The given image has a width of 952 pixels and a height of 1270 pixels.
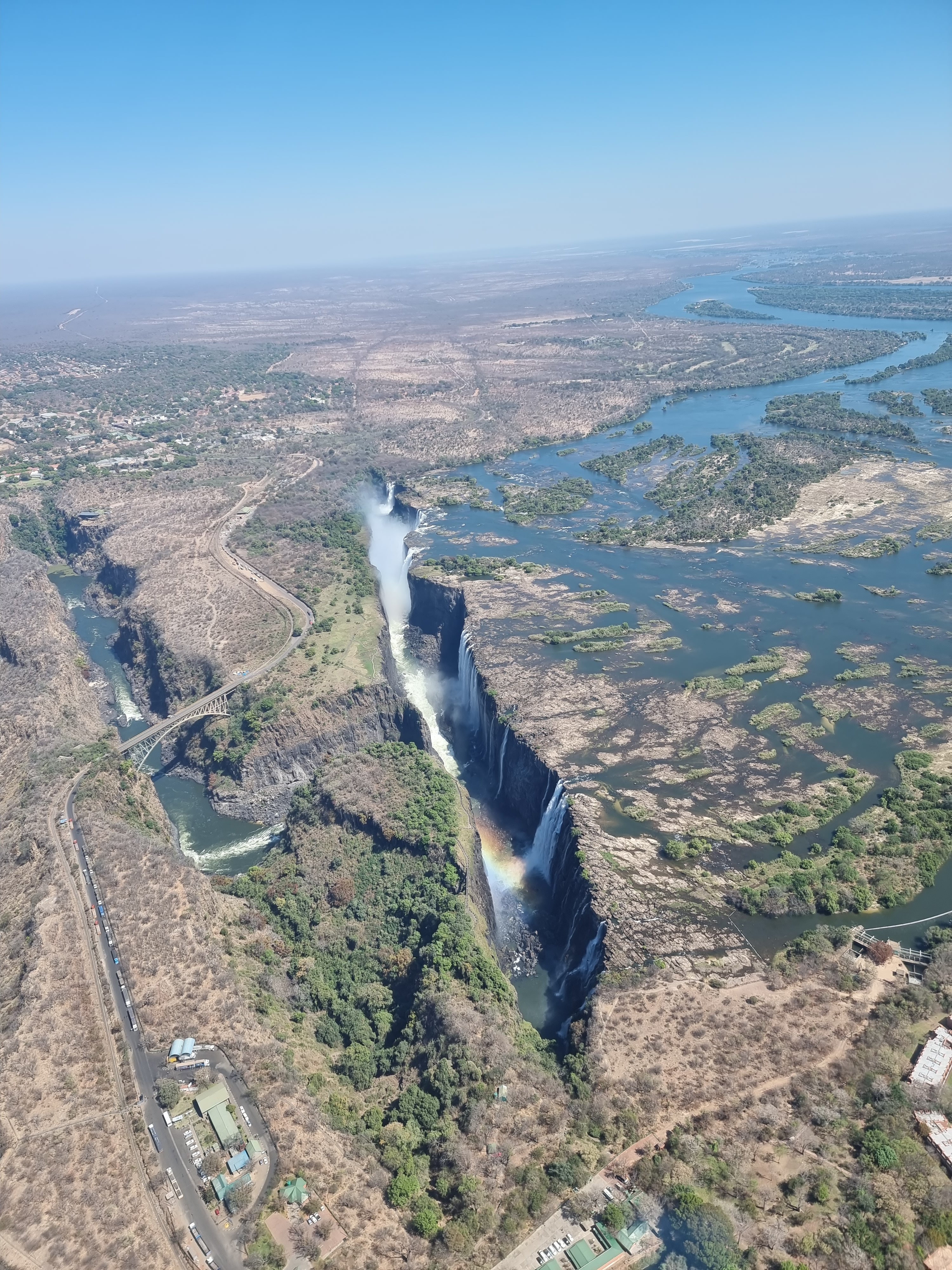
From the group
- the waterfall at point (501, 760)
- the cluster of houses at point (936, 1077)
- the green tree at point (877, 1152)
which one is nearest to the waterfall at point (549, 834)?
the waterfall at point (501, 760)

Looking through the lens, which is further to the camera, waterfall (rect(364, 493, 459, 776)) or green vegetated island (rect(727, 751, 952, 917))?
waterfall (rect(364, 493, 459, 776))

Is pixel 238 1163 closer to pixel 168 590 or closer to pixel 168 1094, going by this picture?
pixel 168 1094

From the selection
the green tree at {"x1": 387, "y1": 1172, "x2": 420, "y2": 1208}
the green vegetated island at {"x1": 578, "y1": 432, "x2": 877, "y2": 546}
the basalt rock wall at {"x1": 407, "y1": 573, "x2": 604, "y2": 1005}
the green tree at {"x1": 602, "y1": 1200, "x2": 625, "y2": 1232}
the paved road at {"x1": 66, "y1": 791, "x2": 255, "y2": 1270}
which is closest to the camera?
the paved road at {"x1": 66, "y1": 791, "x2": 255, "y2": 1270}

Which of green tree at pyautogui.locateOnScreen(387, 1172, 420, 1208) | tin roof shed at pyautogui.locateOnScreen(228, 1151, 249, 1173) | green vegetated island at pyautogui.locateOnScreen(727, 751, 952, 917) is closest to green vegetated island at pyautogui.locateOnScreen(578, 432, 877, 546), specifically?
green vegetated island at pyautogui.locateOnScreen(727, 751, 952, 917)

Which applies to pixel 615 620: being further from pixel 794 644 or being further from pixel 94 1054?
pixel 94 1054

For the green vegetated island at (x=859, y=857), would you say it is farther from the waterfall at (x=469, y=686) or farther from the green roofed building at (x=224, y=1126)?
the green roofed building at (x=224, y=1126)

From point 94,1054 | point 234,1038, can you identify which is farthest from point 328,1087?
point 94,1054

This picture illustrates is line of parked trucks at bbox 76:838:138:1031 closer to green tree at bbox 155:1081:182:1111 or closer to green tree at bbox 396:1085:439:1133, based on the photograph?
green tree at bbox 155:1081:182:1111
